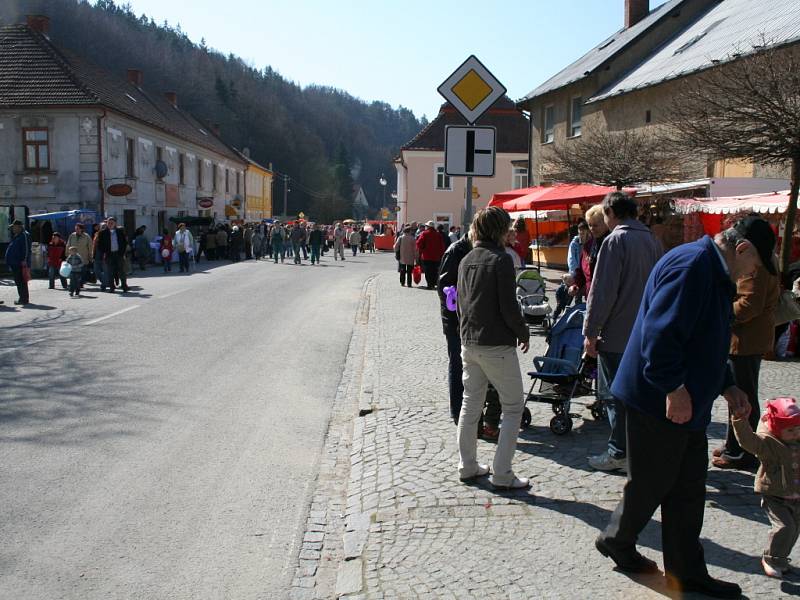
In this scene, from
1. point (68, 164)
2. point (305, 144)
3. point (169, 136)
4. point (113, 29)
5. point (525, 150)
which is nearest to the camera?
point (68, 164)

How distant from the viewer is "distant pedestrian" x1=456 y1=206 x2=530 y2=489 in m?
5.00

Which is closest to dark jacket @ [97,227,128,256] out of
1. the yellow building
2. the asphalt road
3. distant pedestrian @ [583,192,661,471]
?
the asphalt road

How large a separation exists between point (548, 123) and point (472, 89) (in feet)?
93.1

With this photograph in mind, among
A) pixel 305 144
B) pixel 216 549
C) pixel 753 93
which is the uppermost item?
pixel 305 144

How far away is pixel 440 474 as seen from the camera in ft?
17.7

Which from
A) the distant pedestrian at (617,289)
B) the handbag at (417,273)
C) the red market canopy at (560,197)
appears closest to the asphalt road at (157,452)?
the distant pedestrian at (617,289)

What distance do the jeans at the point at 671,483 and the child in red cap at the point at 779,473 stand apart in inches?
16.5

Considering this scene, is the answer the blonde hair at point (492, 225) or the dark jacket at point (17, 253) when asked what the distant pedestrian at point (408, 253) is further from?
the blonde hair at point (492, 225)

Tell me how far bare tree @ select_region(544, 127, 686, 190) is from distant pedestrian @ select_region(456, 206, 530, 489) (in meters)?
14.9

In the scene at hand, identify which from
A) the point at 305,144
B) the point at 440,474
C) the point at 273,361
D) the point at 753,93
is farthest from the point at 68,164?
the point at 305,144

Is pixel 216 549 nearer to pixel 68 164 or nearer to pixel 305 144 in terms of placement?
pixel 68 164

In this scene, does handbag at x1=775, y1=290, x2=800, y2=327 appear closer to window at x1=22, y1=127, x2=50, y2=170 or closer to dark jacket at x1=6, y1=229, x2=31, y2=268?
dark jacket at x1=6, y1=229, x2=31, y2=268

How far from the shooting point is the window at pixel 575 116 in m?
31.9

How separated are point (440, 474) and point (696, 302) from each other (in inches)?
99.3
